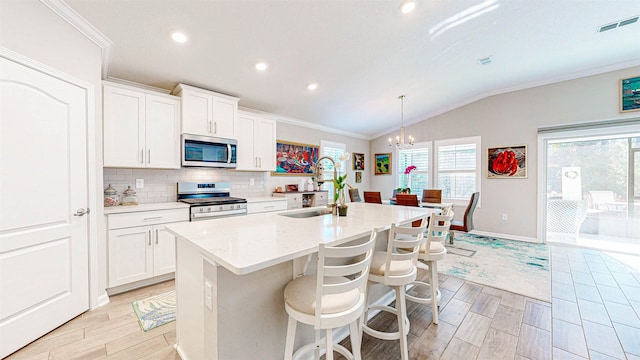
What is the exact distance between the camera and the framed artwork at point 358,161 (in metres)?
6.52

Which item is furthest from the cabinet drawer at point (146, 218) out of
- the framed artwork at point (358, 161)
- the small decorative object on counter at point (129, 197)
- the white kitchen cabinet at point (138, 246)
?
the framed artwork at point (358, 161)

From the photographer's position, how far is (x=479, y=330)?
1.94 meters

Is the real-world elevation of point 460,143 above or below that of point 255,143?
above

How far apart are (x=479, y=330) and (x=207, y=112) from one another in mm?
3840

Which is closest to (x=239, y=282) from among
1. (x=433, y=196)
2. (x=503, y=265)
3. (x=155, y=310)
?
(x=155, y=310)

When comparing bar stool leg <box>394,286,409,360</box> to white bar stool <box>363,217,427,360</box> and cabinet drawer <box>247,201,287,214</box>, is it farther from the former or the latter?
cabinet drawer <box>247,201,287,214</box>

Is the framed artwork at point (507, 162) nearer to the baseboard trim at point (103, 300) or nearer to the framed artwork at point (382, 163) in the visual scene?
the framed artwork at point (382, 163)

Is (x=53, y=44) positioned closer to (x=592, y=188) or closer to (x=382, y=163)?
(x=382, y=163)

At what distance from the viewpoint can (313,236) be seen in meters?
1.37

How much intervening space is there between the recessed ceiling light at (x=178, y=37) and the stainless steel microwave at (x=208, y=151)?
112cm

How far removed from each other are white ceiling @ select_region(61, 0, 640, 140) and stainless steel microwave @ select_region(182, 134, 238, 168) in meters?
0.75

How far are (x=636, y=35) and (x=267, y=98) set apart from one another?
5.14 metres

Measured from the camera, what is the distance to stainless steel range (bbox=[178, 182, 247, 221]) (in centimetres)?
298

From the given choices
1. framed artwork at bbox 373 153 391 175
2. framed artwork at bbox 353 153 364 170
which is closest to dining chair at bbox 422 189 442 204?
framed artwork at bbox 373 153 391 175
